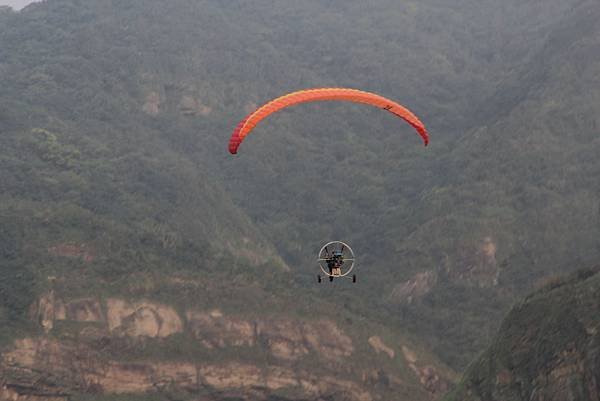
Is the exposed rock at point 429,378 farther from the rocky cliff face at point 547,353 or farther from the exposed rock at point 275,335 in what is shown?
the rocky cliff face at point 547,353

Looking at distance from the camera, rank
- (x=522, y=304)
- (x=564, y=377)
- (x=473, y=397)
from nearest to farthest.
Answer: (x=564, y=377) → (x=473, y=397) → (x=522, y=304)

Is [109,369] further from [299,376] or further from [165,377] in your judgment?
[299,376]

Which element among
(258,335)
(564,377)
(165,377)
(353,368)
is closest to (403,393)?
(353,368)

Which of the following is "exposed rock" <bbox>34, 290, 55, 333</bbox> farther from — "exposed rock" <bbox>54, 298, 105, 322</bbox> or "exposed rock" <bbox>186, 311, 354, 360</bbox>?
"exposed rock" <bbox>186, 311, 354, 360</bbox>

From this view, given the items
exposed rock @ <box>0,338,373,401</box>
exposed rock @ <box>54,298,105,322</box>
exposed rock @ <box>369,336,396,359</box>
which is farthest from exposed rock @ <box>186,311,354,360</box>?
exposed rock @ <box>54,298,105,322</box>

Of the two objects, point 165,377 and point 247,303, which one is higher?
point 247,303

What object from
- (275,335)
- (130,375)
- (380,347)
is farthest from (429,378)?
(130,375)
